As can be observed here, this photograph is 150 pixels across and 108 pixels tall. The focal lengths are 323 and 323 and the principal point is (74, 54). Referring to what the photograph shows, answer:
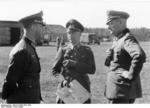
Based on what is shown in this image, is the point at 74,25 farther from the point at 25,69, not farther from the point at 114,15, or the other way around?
the point at 25,69

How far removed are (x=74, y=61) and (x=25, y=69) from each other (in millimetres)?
619

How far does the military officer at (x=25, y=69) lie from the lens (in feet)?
Result: 10.0

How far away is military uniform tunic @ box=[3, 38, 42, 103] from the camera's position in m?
3.06

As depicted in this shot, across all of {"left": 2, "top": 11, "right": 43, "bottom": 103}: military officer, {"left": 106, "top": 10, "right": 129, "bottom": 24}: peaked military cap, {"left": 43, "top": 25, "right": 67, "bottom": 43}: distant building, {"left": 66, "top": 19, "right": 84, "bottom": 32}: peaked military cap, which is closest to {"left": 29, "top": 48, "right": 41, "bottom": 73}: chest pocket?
{"left": 2, "top": 11, "right": 43, "bottom": 103}: military officer

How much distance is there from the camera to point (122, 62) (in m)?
3.33

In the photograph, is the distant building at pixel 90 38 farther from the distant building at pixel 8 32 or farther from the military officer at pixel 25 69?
the military officer at pixel 25 69

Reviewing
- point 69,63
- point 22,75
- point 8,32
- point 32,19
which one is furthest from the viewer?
point 8,32

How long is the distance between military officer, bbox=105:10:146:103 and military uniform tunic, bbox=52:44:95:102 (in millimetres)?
223

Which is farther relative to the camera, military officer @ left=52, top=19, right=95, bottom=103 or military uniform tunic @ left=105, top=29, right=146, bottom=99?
military officer @ left=52, top=19, right=95, bottom=103

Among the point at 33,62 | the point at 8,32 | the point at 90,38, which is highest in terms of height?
the point at 33,62

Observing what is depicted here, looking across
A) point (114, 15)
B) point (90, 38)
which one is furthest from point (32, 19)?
point (90, 38)

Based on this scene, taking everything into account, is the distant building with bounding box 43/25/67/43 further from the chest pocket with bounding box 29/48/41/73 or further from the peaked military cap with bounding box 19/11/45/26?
the chest pocket with bounding box 29/48/41/73

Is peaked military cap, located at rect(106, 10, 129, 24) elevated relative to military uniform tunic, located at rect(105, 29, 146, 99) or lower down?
elevated

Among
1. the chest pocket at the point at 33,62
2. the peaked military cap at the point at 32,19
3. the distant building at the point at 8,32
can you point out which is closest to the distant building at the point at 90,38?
the distant building at the point at 8,32
